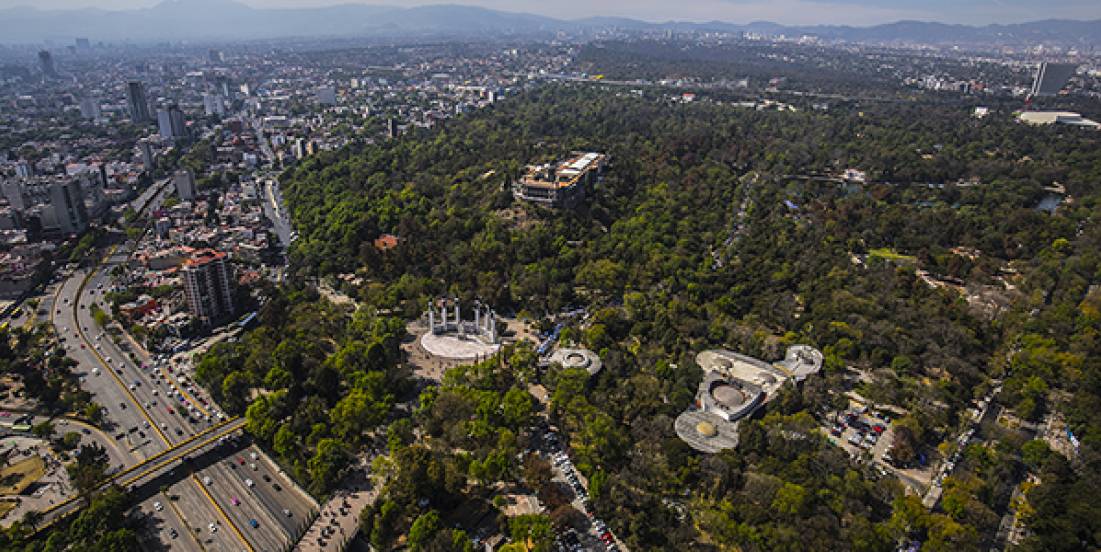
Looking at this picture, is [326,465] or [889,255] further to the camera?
[889,255]

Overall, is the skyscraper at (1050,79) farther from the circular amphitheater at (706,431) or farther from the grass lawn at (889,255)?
Answer: the circular amphitheater at (706,431)

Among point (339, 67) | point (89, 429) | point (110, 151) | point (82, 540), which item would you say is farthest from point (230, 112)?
point (82, 540)

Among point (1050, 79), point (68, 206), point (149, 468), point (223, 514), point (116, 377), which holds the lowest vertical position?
point (223, 514)

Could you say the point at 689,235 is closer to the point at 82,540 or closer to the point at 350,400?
the point at 350,400

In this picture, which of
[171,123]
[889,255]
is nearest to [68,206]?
[171,123]

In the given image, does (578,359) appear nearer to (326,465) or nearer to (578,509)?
(578,509)

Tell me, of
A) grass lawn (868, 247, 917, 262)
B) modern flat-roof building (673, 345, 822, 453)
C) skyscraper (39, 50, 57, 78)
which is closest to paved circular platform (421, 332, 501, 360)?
modern flat-roof building (673, 345, 822, 453)

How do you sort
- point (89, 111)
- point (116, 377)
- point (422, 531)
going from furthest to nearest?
1. point (89, 111)
2. point (116, 377)
3. point (422, 531)
